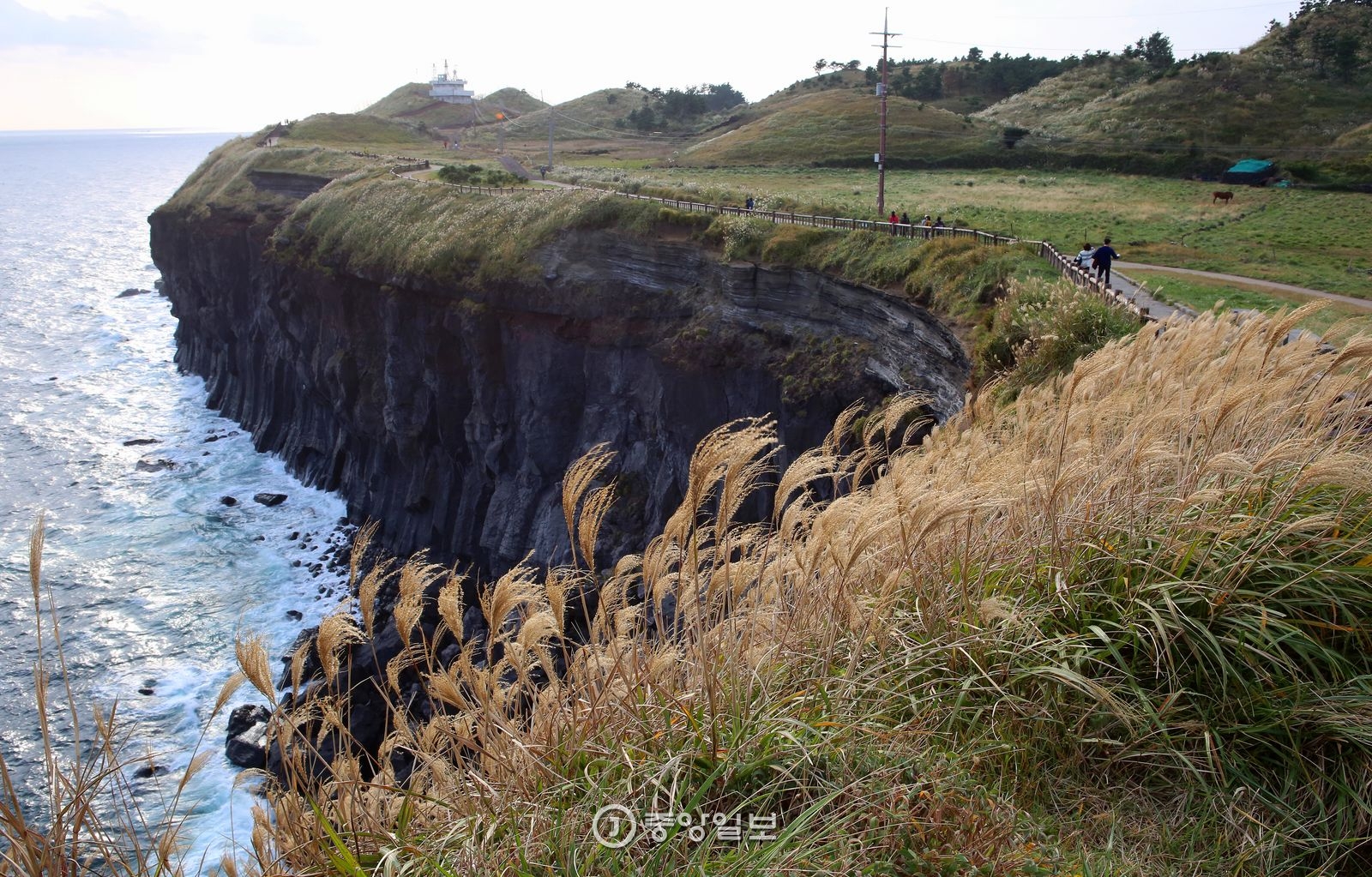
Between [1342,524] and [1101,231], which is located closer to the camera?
[1342,524]

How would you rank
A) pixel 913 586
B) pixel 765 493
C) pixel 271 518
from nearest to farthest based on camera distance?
pixel 913 586 < pixel 765 493 < pixel 271 518

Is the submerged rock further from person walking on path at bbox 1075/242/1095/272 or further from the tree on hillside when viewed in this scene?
the tree on hillside

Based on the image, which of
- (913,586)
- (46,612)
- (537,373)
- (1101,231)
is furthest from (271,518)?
(913,586)

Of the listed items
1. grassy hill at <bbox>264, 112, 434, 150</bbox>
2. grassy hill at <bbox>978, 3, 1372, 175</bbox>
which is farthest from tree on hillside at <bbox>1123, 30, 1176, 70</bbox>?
grassy hill at <bbox>264, 112, 434, 150</bbox>

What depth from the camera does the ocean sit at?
22812 mm

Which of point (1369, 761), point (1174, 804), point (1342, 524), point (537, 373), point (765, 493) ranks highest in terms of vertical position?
point (1342, 524)

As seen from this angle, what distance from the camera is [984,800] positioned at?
403 cm

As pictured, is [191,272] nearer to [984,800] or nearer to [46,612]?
[46,612]

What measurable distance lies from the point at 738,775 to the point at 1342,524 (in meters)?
3.52

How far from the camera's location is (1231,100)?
64.6 metres

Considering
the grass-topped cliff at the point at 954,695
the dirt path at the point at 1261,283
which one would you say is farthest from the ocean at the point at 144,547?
the dirt path at the point at 1261,283

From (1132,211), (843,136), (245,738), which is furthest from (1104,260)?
(843,136)

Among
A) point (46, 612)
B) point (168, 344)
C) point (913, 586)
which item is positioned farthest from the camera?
point (168, 344)

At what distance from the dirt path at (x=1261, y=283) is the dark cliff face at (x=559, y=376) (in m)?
7.93
